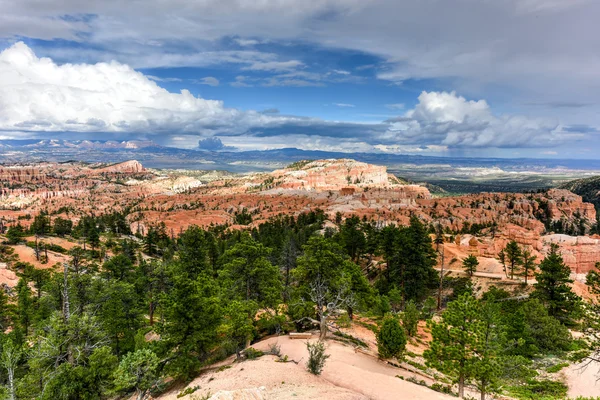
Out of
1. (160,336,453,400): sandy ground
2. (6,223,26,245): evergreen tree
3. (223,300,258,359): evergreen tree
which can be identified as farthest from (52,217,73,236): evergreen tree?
(160,336,453,400): sandy ground

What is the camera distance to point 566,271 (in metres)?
39.1

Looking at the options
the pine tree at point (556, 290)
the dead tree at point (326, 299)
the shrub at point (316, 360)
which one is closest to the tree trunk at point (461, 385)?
the shrub at point (316, 360)

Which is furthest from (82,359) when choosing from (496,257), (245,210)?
(245,210)

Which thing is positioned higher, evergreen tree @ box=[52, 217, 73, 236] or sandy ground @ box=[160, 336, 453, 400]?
sandy ground @ box=[160, 336, 453, 400]

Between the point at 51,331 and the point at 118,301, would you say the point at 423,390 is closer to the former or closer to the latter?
the point at 51,331

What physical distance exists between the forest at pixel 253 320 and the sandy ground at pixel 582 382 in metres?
1.00

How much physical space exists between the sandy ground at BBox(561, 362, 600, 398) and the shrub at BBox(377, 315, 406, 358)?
11.4 meters

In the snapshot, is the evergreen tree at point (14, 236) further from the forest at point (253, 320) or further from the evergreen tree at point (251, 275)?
the evergreen tree at point (251, 275)

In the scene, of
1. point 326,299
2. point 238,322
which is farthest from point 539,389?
point 238,322

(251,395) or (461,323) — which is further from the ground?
(461,323)

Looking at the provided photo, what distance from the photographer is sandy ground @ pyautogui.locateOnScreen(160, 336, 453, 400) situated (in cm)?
1781

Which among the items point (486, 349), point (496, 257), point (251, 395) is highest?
point (486, 349)

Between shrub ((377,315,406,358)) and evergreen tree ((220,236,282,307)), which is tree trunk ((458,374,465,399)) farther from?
evergreen tree ((220,236,282,307))

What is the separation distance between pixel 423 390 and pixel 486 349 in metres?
4.66
